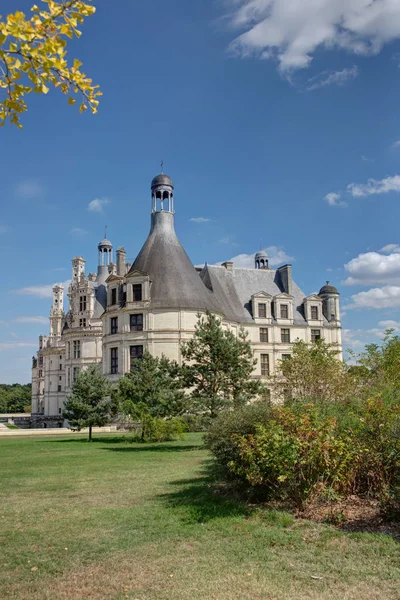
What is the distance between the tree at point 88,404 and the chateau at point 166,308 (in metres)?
8.92

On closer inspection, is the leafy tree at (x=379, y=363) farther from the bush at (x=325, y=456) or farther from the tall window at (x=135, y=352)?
the tall window at (x=135, y=352)

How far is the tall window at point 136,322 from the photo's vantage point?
3775 centimetres

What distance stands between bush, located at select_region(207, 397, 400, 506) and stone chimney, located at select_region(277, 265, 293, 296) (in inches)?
1579

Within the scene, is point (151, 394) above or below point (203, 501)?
above

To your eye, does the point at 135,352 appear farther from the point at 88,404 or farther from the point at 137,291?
the point at 88,404

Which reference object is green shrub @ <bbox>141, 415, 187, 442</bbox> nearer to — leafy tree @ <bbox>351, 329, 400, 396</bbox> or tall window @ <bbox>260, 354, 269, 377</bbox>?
leafy tree @ <bbox>351, 329, 400, 396</bbox>

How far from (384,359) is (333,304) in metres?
27.9

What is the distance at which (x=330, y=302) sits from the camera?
48969 mm

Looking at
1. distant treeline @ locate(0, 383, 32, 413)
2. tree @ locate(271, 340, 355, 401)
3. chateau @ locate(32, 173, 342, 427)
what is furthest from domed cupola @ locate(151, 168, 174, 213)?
distant treeline @ locate(0, 383, 32, 413)

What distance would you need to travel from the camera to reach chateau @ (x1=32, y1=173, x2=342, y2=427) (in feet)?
123

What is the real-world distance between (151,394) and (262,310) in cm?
2333

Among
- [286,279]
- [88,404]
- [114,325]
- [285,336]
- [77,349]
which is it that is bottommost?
[88,404]

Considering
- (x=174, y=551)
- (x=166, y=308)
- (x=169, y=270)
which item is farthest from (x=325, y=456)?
(x=169, y=270)

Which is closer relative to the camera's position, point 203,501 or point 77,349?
point 203,501
